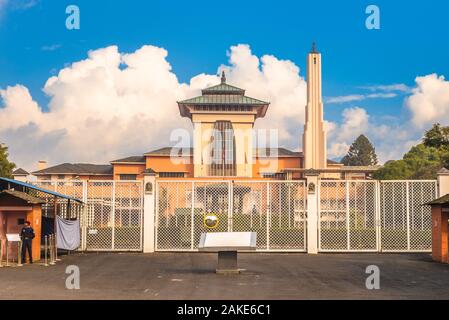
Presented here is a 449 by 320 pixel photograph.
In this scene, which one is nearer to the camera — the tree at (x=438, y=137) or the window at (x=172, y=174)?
the tree at (x=438, y=137)

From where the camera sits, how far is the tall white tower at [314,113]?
79.9 meters

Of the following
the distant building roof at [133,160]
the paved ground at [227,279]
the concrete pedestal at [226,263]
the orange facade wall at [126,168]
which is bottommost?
the paved ground at [227,279]

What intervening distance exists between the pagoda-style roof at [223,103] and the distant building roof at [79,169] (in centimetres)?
1354

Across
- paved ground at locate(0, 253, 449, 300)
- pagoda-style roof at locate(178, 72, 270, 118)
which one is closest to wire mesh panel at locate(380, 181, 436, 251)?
paved ground at locate(0, 253, 449, 300)

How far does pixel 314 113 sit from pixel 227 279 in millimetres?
66322

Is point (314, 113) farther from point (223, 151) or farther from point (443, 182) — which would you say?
point (443, 182)

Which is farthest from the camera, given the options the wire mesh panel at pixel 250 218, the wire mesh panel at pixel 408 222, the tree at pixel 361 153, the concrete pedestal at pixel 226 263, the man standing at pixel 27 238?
the tree at pixel 361 153

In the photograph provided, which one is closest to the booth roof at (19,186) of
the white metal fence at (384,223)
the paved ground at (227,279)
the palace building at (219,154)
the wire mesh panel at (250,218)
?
the paved ground at (227,279)

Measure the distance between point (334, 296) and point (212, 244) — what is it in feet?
16.6

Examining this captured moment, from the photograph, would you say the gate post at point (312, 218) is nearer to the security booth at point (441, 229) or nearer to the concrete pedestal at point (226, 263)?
the security booth at point (441, 229)

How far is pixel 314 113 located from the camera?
80938 mm

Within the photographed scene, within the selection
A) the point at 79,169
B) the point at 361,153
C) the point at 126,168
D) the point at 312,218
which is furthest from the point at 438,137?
the point at 361,153
